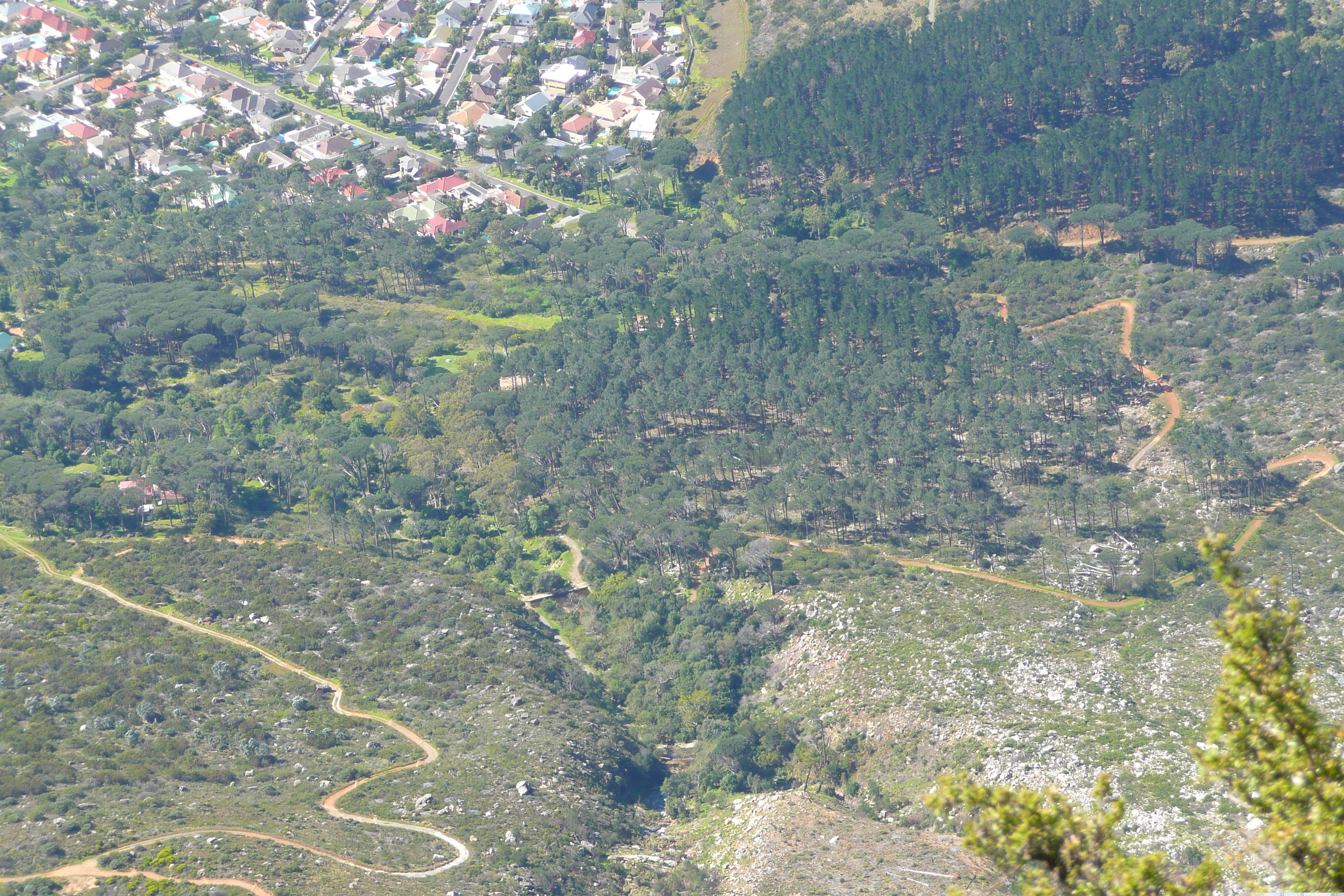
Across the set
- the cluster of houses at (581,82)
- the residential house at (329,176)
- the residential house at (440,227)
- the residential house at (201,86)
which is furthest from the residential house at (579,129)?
the residential house at (201,86)

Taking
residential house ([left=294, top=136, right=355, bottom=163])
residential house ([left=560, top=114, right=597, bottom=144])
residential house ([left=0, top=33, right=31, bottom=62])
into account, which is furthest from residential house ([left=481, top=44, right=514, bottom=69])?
residential house ([left=0, top=33, right=31, bottom=62])

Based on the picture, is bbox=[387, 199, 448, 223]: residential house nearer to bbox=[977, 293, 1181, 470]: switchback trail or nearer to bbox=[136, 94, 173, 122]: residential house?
bbox=[136, 94, 173, 122]: residential house

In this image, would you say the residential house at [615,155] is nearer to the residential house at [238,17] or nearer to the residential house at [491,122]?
the residential house at [491,122]

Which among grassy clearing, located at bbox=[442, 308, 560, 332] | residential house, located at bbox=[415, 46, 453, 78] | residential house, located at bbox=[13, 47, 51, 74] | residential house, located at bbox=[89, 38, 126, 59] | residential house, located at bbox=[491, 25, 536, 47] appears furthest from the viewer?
residential house, located at bbox=[89, 38, 126, 59]

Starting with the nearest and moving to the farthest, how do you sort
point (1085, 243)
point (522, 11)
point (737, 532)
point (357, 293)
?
point (737, 532) < point (1085, 243) < point (357, 293) < point (522, 11)

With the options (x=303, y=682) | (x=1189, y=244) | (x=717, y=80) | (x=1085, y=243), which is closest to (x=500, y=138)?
(x=717, y=80)

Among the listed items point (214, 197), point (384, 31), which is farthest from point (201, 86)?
point (214, 197)

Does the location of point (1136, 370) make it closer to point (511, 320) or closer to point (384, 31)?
point (511, 320)

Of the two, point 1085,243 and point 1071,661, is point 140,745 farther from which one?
point 1085,243
